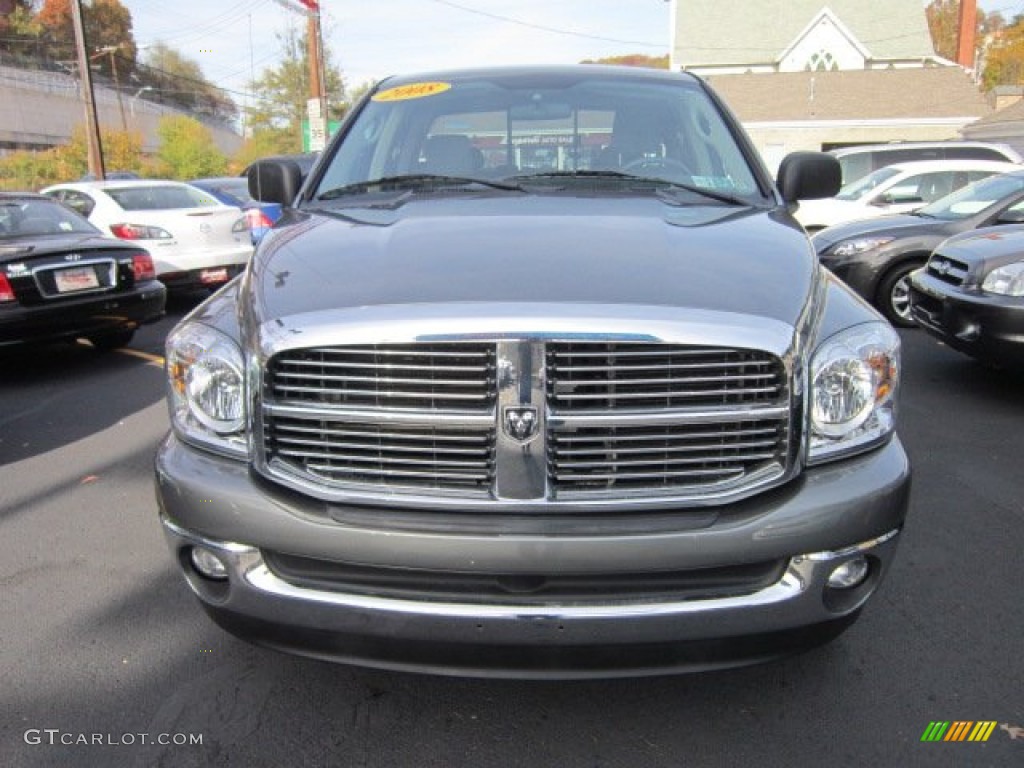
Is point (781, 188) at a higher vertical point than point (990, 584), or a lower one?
higher

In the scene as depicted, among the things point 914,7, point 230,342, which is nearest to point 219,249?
point 230,342

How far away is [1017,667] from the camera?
2773 millimetres

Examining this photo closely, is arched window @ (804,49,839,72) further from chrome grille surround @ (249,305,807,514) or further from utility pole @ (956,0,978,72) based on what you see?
chrome grille surround @ (249,305,807,514)

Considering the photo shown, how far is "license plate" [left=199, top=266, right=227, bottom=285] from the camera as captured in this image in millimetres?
9969

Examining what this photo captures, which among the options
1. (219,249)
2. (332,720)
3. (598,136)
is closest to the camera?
(332,720)

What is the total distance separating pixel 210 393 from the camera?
91.5 inches

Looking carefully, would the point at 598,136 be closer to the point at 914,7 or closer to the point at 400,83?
the point at 400,83

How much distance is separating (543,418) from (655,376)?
0.29 metres

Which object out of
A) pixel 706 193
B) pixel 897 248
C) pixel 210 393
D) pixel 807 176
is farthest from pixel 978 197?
pixel 210 393

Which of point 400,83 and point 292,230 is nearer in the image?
point 292,230

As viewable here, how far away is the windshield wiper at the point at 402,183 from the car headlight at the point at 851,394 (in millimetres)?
1444

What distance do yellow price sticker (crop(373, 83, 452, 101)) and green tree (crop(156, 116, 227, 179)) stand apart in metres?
42.8

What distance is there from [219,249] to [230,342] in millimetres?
8361

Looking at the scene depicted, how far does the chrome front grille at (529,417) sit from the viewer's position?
206 cm
